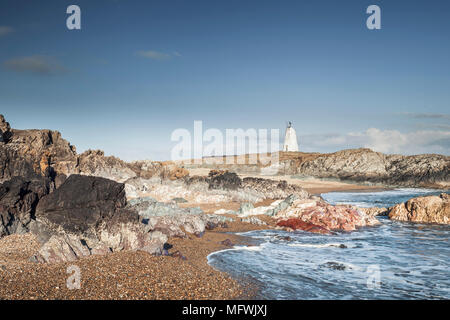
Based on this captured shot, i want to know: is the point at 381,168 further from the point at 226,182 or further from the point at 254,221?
the point at 254,221

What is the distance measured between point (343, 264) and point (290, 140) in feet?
336

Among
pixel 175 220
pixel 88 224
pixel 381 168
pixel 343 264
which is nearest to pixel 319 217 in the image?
pixel 343 264

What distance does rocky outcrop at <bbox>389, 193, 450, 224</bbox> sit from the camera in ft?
52.5

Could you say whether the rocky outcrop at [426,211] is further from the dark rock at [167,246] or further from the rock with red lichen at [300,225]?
the dark rock at [167,246]

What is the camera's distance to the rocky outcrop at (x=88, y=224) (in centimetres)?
831

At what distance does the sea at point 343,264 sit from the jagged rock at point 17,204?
6.68 meters

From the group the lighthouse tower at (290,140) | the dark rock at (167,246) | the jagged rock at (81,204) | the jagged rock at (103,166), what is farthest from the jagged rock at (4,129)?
the lighthouse tower at (290,140)

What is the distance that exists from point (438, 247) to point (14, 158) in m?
22.7

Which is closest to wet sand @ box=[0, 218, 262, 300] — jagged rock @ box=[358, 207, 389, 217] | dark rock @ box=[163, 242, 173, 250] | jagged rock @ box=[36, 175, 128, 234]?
jagged rock @ box=[36, 175, 128, 234]

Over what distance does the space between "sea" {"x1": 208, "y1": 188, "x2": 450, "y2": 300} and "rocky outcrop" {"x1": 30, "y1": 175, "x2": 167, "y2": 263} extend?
2.48m

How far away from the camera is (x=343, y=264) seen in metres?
8.84

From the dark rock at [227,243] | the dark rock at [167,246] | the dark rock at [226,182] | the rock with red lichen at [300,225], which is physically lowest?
the rock with red lichen at [300,225]

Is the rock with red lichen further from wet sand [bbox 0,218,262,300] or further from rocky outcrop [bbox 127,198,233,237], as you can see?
wet sand [bbox 0,218,262,300]
